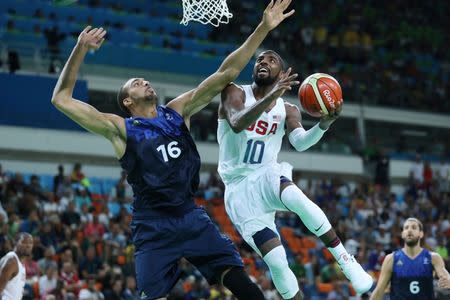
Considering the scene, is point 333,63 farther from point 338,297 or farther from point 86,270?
point 86,270

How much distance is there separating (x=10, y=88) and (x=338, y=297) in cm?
774

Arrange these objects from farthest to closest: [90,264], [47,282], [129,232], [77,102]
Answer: [129,232], [90,264], [47,282], [77,102]

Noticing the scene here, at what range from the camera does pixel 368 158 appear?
2653cm

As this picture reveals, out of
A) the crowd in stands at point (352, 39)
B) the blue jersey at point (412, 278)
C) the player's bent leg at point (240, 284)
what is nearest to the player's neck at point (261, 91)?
the player's bent leg at point (240, 284)

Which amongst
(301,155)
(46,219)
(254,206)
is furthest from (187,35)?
(254,206)

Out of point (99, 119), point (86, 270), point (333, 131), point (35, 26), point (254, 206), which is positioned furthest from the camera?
point (333, 131)

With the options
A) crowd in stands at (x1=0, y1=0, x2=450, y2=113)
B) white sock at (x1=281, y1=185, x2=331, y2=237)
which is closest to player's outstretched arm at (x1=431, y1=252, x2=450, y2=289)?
white sock at (x1=281, y1=185, x2=331, y2=237)

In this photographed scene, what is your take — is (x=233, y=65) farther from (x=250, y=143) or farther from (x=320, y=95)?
(x=250, y=143)

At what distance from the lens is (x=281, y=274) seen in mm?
8211

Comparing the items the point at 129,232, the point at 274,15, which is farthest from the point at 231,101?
the point at 129,232

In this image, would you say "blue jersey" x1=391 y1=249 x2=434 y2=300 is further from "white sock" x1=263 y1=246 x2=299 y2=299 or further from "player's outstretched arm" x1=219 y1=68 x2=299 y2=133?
"player's outstretched arm" x1=219 y1=68 x2=299 y2=133

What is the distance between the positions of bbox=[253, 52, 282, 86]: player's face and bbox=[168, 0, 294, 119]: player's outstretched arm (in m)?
1.04

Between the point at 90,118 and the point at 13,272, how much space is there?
13.7 ft

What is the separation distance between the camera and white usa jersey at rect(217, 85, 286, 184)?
8609mm
